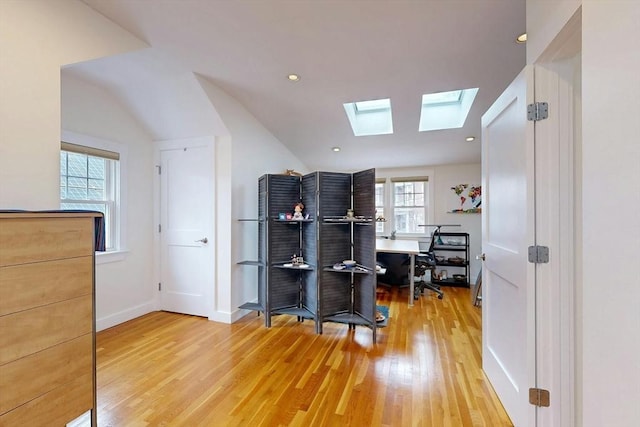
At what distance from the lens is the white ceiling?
1.93 meters

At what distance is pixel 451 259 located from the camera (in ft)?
16.5

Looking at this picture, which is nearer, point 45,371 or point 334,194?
point 45,371

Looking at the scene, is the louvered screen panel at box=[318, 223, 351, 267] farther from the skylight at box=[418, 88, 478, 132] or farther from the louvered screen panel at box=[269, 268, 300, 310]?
the skylight at box=[418, 88, 478, 132]

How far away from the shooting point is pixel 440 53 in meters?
2.35

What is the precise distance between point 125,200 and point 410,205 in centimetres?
472

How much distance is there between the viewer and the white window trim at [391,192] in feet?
17.5

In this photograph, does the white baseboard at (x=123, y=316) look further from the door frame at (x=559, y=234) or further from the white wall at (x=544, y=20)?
the white wall at (x=544, y=20)

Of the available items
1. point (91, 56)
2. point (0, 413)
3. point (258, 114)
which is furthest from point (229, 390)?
point (258, 114)

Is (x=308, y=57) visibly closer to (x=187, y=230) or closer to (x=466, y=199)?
(x=187, y=230)

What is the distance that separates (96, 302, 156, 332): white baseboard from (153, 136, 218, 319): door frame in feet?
0.39

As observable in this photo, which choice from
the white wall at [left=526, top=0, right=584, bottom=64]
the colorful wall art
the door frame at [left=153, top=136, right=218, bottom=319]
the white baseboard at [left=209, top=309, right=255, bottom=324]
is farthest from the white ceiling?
the white baseboard at [left=209, top=309, right=255, bottom=324]

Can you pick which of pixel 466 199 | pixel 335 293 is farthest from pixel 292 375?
pixel 466 199

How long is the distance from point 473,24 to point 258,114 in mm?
2533

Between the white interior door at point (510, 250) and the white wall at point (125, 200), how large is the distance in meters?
3.76
